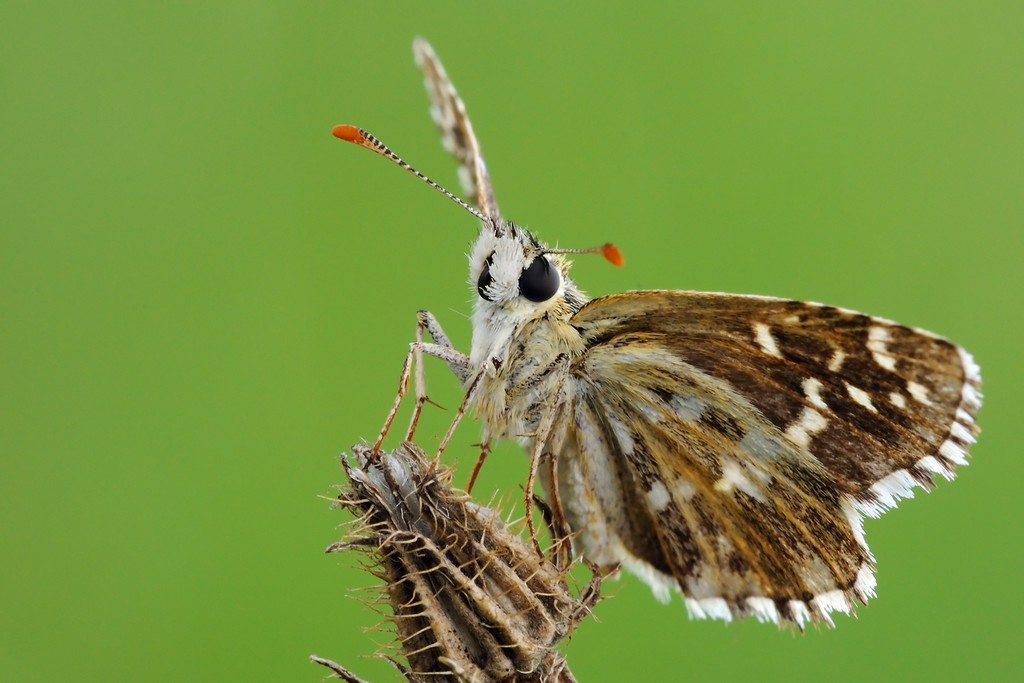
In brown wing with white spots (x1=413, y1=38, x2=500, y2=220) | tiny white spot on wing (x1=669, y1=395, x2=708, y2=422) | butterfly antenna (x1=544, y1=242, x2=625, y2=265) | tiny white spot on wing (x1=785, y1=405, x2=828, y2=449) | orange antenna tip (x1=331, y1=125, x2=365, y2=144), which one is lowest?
tiny white spot on wing (x1=785, y1=405, x2=828, y2=449)

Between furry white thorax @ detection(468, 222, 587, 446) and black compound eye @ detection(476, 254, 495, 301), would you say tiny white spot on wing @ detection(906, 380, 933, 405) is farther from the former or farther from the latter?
black compound eye @ detection(476, 254, 495, 301)

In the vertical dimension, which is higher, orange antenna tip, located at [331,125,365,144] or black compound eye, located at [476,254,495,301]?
orange antenna tip, located at [331,125,365,144]

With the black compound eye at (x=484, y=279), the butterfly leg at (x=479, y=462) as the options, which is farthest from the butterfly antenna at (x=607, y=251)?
the butterfly leg at (x=479, y=462)

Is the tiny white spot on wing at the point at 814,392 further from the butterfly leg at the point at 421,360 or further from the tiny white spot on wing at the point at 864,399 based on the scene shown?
the butterfly leg at the point at 421,360

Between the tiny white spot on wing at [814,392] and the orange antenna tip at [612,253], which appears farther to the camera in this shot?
the orange antenna tip at [612,253]

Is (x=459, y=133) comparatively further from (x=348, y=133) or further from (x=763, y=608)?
(x=763, y=608)

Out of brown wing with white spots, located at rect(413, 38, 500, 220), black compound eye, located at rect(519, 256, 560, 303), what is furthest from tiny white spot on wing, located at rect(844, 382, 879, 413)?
brown wing with white spots, located at rect(413, 38, 500, 220)

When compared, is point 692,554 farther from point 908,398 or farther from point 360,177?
point 360,177
